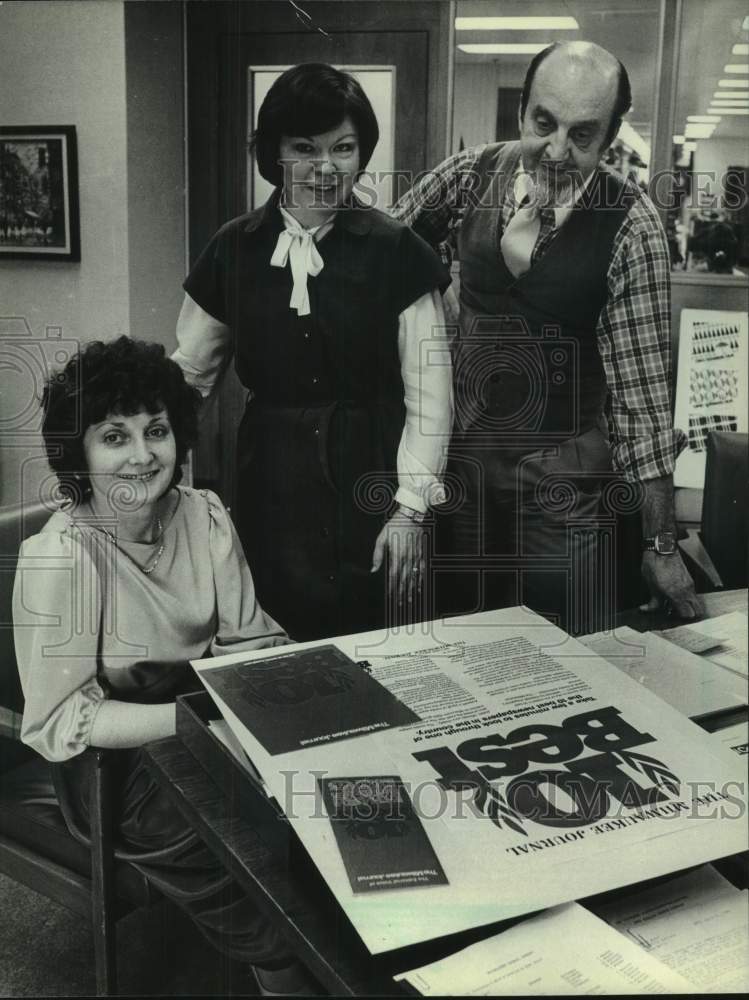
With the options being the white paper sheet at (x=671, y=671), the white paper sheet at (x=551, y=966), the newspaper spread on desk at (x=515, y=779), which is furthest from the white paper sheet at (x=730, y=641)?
the white paper sheet at (x=551, y=966)

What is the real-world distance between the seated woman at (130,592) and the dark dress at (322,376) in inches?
2.5

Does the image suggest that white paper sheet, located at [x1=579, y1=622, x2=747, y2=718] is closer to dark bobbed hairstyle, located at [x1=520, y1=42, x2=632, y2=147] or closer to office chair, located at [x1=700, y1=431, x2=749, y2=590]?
office chair, located at [x1=700, y1=431, x2=749, y2=590]

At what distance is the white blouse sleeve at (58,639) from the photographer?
996 millimetres

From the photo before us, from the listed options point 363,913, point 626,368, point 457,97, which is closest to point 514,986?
point 363,913

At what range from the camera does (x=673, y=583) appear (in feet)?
3.29

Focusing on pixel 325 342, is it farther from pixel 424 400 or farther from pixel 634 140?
pixel 634 140

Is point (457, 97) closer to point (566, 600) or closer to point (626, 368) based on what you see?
point (626, 368)

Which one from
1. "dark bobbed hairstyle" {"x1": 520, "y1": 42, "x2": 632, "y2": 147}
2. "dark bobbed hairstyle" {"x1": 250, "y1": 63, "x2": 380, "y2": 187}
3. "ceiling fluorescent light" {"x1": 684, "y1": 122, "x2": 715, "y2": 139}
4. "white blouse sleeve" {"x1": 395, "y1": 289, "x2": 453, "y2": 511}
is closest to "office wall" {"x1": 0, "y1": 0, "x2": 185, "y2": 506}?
"dark bobbed hairstyle" {"x1": 250, "y1": 63, "x2": 380, "y2": 187}

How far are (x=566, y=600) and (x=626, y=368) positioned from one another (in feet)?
0.85

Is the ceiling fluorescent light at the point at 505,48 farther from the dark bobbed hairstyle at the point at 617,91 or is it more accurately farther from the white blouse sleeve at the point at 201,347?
the white blouse sleeve at the point at 201,347

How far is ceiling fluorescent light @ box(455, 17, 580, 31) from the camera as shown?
2.96 feet

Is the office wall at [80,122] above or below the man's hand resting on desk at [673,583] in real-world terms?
above

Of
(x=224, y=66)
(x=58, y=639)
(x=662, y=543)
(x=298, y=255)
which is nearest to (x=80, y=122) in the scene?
(x=224, y=66)

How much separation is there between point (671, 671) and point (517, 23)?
664 mm
